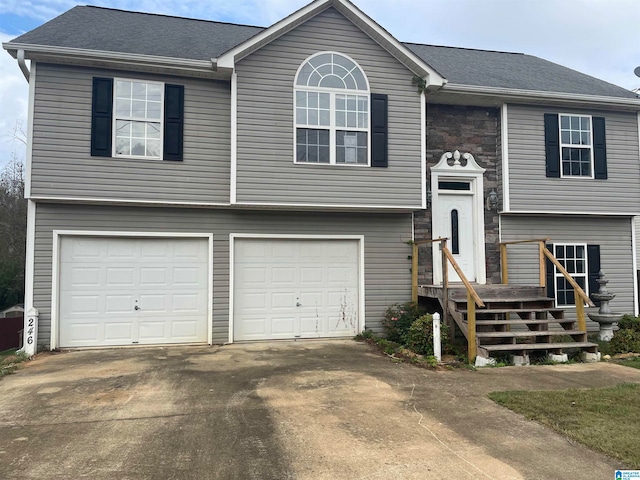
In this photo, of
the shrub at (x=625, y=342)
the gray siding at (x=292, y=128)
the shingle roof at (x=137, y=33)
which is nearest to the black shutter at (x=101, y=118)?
the shingle roof at (x=137, y=33)

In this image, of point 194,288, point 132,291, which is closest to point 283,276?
point 194,288

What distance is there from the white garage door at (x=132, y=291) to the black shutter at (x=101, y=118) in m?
1.73

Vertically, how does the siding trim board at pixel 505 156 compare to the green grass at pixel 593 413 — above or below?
above

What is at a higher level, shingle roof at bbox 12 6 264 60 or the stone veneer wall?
shingle roof at bbox 12 6 264 60

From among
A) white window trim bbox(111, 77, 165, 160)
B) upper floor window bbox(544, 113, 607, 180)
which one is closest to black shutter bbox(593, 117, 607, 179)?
upper floor window bbox(544, 113, 607, 180)

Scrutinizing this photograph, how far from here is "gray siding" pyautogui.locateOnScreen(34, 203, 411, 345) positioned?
310 inches

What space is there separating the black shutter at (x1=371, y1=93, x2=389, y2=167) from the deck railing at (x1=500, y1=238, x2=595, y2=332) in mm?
3323

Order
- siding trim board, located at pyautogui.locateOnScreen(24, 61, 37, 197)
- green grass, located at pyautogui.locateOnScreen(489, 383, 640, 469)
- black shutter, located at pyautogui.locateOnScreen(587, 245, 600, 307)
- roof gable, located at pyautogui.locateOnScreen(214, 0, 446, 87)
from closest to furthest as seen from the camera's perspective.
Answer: green grass, located at pyautogui.locateOnScreen(489, 383, 640, 469)
siding trim board, located at pyautogui.locateOnScreen(24, 61, 37, 197)
roof gable, located at pyautogui.locateOnScreen(214, 0, 446, 87)
black shutter, located at pyautogui.locateOnScreen(587, 245, 600, 307)

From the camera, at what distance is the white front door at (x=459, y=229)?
31.4ft

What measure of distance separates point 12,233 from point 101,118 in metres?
13.3

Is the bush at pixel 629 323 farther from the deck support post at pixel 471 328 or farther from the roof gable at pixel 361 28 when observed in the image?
the roof gable at pixel 361 28

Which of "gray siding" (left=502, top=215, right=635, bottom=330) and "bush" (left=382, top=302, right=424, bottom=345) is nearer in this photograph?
"bush" (left=382, top=302, right=424, bottom=345)

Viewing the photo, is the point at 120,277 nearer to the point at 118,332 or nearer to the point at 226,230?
the point at 118,332

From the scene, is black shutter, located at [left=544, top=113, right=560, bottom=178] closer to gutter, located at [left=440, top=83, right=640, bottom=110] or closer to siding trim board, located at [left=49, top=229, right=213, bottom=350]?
gutter, located at [left=440, top=83, right=640, bottom=110]
